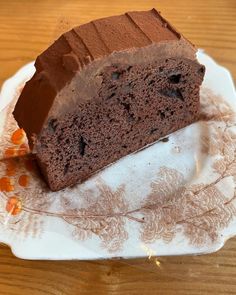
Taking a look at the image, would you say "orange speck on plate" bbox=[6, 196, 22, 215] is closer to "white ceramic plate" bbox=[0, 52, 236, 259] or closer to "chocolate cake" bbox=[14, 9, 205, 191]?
"white ceramic plate" bbox=[0, 52, 236, 259]

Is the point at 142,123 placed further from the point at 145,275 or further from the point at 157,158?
the point at 145,275

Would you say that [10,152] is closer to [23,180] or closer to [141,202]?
[23,180]

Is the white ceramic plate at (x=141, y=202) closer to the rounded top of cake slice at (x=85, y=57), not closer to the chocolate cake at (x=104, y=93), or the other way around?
the chocolate cake at (x=104, y=93)

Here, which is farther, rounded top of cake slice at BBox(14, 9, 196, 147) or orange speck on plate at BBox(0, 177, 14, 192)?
orange speck on plate at BBox(0, 177, 14, 192)

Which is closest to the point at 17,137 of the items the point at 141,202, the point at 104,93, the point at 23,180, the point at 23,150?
the point at 23,150

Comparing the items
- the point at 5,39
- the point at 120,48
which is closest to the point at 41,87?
the point at 120,48

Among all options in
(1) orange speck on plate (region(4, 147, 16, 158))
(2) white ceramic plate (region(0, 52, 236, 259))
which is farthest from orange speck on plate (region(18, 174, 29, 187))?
(1) orange speck on plate (region(4, 147, 16, 158))

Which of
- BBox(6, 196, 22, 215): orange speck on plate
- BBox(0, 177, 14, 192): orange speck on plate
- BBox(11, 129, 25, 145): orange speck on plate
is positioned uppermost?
BBox(11, 129, 25, 145): orange speck on plate
